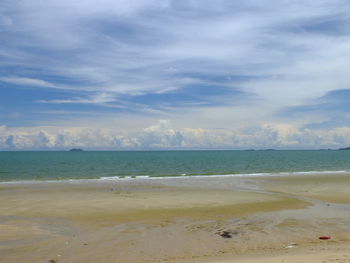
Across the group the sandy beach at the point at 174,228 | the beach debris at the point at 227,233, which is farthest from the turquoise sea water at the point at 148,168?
the beach debris at the point at 227,233

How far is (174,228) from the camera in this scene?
1532cm

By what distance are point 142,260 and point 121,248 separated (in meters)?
1.55

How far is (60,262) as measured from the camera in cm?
1083

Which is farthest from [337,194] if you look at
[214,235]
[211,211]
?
[214,235]

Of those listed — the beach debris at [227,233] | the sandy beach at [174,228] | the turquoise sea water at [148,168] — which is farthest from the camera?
the turquoise sea water at [148,168]

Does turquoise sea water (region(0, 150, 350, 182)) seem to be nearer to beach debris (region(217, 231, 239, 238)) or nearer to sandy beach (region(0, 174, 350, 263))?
sandy beach (region(0, 174, 350, 263))

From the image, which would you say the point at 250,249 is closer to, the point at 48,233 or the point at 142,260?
the point at 142,260

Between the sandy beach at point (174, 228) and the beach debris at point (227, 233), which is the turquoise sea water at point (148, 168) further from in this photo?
the beach debris at point (227, 233)

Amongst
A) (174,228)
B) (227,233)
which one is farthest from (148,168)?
(227,233)

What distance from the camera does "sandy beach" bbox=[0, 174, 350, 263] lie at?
1143 cm

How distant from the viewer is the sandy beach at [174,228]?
1143cm

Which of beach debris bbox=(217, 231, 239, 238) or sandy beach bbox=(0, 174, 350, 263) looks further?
beach debris bbox=(217, 231, 239, 238)

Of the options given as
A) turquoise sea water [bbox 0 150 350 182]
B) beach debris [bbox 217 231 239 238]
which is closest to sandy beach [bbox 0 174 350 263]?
beach debris [bbox 217 231 239 238]

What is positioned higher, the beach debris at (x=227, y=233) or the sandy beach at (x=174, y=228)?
the beach debris at (x=227, y=233)
